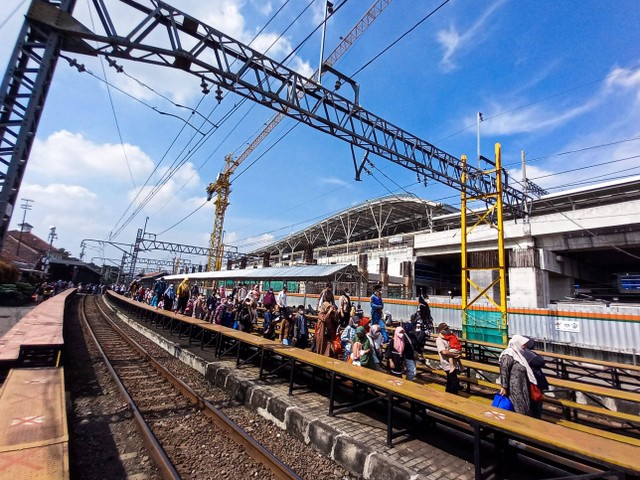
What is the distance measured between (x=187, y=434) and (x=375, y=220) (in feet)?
113

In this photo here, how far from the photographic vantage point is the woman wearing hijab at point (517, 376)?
3.76 metres

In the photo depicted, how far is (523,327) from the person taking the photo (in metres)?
13.2

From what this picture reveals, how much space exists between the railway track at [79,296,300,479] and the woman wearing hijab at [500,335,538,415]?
2803 millimetres

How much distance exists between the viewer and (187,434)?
488 centimetres

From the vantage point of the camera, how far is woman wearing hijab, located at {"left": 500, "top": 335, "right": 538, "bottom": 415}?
3.76m

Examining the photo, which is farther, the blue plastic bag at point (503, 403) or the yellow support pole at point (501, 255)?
the yellow support pole at point (501, 255)

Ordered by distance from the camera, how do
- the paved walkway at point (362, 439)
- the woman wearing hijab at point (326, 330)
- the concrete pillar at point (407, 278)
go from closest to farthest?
the paved walkway at point (362, 439) < the woman wearing hijab at point (326, 330) < the concrete pillar at point (407, 278)

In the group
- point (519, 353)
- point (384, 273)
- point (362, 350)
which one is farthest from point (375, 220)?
point (519, 353)

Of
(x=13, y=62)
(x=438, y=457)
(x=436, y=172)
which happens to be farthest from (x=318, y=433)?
Answer: (x=436, y=172)

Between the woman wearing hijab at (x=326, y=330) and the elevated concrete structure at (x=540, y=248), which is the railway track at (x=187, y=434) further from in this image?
the elevated concrete structure at (x=540, y=248)

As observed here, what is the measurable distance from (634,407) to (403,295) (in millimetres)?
22745

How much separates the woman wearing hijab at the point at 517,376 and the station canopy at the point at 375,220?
84.4 feet

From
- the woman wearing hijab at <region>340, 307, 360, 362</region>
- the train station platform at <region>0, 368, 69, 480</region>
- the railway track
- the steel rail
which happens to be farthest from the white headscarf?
the train station platform at <region>0, 368, 69, 480</region>

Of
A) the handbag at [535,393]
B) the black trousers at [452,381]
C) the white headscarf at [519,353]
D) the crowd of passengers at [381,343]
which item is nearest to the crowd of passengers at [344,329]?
the crowd of passengers at [381,343]
